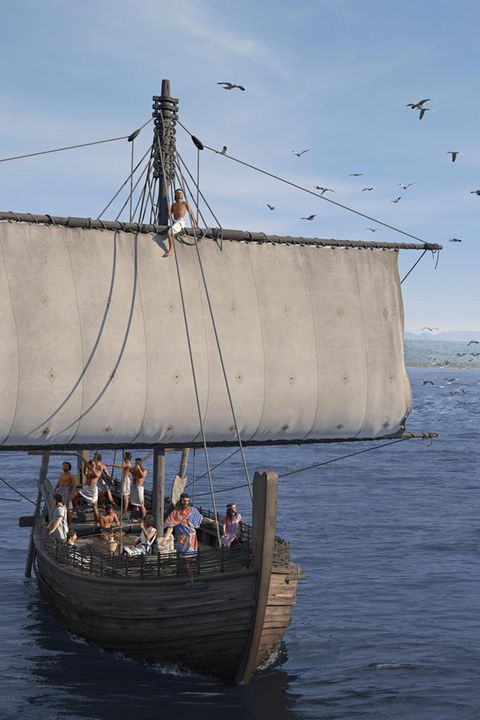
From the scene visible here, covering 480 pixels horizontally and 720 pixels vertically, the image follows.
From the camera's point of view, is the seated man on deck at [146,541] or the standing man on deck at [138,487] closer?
the seated man on deck at [146,541]

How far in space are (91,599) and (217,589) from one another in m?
3.48

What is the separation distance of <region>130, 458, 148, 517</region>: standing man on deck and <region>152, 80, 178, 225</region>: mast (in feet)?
20.1

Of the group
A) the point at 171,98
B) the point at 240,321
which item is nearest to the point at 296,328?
the point at 240,321

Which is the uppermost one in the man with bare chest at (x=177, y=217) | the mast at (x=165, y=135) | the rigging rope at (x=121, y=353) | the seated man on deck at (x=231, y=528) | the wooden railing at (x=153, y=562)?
the mast at (x=165, y=135)

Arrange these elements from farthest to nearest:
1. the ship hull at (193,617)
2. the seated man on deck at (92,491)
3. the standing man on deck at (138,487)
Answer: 1. the standing man on deck at (138,487)
2. the seated man on deck at (92,491)
3. the ship hull at (193,617)

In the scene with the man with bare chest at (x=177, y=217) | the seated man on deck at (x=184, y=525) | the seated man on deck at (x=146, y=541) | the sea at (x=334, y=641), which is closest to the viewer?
the sea at (x=334, y=641)

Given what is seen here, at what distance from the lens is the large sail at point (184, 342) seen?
794 inches

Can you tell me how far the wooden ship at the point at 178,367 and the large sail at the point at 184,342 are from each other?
1.3 inches

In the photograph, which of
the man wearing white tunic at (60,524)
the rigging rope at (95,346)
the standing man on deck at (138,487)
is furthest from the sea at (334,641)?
the rigging rope at (95,346)

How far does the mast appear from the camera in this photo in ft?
74.9

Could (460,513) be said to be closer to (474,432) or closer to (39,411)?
(39,411)

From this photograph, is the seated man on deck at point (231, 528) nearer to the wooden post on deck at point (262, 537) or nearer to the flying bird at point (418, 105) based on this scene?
the wooden post on deck at point (262, 537)

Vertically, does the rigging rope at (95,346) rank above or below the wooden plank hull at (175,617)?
above

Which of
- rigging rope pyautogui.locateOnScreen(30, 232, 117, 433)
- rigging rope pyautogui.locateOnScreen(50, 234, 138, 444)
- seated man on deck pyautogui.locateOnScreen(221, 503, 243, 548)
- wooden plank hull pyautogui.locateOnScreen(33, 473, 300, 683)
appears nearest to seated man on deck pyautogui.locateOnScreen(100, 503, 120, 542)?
wooden plank hull pyautogui.locateOnScreen(33, 473, 300, 683)
